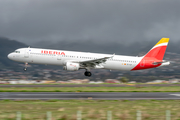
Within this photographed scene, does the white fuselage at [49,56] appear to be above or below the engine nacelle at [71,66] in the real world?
above

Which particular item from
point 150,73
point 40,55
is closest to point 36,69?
point 150,73

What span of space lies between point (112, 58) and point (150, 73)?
84965mm

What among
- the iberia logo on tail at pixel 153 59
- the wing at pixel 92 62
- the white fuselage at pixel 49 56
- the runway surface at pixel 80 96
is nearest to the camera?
the runway surface at pixel 80 96

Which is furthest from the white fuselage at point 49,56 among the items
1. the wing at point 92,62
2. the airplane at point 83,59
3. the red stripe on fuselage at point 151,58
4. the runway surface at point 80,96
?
the runway surface at point 80,96

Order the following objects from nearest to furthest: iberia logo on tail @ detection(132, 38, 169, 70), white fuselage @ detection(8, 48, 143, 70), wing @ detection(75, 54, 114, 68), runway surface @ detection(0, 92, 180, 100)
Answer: runway surface @ detection(0, 92, 180, 100)
white fuselage @ detection(8, 48, 143, 70)
wing @ detection(75, 54, 114, 68)
iberia logo on tail @ detection(132, 38, 169, 70)

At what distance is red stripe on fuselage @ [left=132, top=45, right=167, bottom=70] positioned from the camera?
4541 cm

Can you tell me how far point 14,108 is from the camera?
1686cm

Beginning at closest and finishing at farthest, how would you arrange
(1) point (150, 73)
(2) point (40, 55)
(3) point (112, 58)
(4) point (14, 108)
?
(4) point (14, 108)
(2) point (40, 55)
(3) point (112, 58)
(1) point (150, 73)

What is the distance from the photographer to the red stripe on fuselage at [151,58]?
45406 mm

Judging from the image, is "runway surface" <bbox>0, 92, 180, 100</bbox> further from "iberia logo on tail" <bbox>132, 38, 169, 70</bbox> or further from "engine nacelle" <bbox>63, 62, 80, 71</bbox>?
"iberia logo on tail" <bbox>132, 38, 169, 70</bbox>

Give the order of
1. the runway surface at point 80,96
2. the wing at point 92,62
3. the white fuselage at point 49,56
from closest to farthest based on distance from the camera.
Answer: the runway surface at point 80,96, the white fuselage at point 49,56, the wing at point 92,62

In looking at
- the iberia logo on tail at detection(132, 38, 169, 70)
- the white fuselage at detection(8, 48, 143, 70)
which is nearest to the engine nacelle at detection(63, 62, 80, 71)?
the white fuselage at detection(8, 48, 143, 70)

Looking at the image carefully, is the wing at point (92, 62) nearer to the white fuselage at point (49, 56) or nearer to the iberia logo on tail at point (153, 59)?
the white fuselage at point (49, 56)

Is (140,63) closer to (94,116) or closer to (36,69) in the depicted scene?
(94,116)
